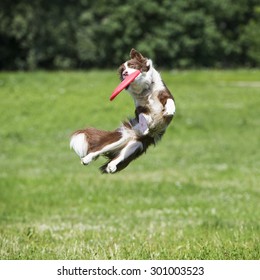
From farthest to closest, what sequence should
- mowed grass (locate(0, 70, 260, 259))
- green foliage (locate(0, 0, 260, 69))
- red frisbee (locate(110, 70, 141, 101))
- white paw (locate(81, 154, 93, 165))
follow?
green foliage (locate(0, 0, 260, 69))
mowed grass (locate(0, 70, 260, 259))
white paw (locate(81, 154, 93, 165))
red frisbee (locate(110, 70, 141, 101))

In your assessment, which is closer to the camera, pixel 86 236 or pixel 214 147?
pixel 86 236

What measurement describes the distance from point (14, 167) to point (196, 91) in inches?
534

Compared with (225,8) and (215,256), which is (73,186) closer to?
(215,256)

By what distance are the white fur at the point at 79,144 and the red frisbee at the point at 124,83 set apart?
12.8 inches

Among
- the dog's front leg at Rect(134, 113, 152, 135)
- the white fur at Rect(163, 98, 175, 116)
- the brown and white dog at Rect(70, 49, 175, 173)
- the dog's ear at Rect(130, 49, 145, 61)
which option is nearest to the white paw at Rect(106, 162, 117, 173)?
the brown and white dog at Rect(70, 49, 175, 173)

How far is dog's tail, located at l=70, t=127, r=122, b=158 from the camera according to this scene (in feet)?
12.2

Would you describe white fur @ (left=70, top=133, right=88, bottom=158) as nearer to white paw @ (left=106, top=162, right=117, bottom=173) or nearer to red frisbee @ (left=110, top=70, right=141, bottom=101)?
white paw @ (left=106, top=162, right=117, bottom=173)

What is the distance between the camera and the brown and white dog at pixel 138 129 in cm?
366

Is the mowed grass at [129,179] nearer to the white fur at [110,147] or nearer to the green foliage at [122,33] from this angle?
the white fur at [110,147]

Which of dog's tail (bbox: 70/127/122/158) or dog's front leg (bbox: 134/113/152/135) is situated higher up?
dog's front leg (bbox: 134/113/152/135)

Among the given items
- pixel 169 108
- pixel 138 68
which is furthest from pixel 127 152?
pixel 138 68

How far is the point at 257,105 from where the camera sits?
1230 inches

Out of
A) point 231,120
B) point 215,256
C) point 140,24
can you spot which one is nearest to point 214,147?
point 231,120

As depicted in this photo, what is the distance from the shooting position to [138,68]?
3619 mm
